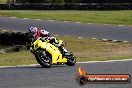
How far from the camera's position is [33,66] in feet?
47.6

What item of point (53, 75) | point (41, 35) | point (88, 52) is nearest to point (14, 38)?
point (88, 52)

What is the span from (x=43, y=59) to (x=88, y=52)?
5676 mm

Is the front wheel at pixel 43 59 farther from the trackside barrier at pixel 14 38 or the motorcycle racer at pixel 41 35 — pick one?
the trackside barrier at pixel 14 38

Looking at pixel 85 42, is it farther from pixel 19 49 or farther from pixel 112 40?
pixel 19 49

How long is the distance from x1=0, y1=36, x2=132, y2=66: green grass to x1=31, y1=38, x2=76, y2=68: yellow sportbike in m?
1.80

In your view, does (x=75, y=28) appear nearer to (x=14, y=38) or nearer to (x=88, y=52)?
(x=14, y=38)

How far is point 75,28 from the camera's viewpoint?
28.6m

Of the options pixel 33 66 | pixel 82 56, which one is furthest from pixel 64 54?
pixel 82 56

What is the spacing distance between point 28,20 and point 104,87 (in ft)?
74.2

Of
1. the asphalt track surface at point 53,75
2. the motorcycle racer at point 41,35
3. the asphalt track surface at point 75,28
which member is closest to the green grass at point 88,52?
the motorcycle racer at point 41,35

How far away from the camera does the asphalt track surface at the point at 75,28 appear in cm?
2561

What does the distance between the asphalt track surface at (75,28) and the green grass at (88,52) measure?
2.18 meters

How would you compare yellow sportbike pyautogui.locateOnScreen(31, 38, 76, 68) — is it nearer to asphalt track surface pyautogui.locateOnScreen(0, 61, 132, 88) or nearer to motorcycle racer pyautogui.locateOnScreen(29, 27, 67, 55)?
motorcycle racer pyautogui.locateOnScreen(29, 27, 67, 55)

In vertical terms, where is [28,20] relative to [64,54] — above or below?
below
